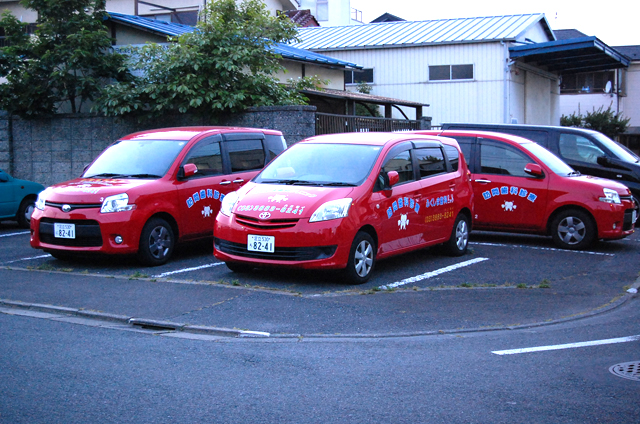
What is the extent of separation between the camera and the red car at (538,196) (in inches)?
444

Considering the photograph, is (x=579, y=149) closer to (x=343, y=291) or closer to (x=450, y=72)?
(x=343, y=291)

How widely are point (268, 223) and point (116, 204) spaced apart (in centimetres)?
228

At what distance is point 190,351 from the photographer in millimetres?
5762

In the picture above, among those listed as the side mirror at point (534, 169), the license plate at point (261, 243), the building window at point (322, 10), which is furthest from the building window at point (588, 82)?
the license plate at point (261, 243)

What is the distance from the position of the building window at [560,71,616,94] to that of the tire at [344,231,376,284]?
1417 inches

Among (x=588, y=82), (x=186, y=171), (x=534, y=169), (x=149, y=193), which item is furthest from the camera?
(x=588, y=82)

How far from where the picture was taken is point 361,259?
27.6 feet

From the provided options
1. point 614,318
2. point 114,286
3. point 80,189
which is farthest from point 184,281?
point 614,318

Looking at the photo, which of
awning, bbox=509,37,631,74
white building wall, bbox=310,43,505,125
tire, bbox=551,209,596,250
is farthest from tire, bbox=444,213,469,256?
white building wall, bbox=310,43,505,125

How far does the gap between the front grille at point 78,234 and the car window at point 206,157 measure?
5.67ft

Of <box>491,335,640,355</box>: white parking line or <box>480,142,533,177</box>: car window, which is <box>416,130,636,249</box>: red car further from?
<box>491,335,640,355</box>: white parking line

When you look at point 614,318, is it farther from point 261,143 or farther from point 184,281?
point 261,143

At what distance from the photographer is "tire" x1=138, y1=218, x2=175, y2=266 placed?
9.43 m

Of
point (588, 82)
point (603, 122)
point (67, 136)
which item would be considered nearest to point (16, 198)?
point (67, 136)
